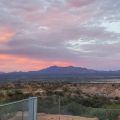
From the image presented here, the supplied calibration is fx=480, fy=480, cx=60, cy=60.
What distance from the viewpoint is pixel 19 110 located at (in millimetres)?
13836

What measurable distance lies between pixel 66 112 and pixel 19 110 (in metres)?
16.0

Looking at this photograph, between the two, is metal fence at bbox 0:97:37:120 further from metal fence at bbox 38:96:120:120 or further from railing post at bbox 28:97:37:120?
metal fence at bbox 38:96:120:120

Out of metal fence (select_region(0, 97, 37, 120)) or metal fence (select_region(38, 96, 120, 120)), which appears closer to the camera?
metal fence (select_region(0, 97, 37, 120))

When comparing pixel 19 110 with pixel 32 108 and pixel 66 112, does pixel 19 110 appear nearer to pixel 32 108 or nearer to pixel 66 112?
pixel 32 108

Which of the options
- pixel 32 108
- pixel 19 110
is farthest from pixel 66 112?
pixel 19 110

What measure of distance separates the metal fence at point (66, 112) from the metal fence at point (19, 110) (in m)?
8.27

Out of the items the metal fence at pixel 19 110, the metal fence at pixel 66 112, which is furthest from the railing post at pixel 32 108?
the metal fence at pixel 66 112

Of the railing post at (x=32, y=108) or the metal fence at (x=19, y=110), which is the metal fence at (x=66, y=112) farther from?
the metal fence at (x=19, y=110)

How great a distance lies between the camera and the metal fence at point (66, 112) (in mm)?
25248

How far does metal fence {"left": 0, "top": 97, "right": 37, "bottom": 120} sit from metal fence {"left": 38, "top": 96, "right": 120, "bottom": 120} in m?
8.27

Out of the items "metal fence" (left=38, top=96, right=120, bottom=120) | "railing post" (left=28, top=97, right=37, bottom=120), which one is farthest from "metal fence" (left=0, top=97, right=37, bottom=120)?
"metal fence" (left=38, top=96, right=120, bottom=120)

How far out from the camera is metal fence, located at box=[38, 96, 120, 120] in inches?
994

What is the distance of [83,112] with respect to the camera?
3058 cm

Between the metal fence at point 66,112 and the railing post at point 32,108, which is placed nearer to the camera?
the railing post at point 32,108
